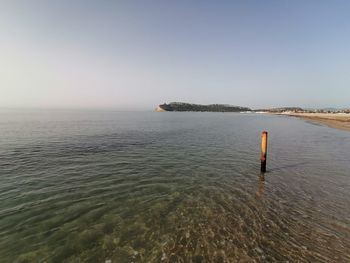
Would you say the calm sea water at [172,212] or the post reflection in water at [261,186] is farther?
the post reflection in water at [261,186]

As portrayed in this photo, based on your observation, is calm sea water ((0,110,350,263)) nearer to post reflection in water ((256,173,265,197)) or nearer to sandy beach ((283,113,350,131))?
post reflection in water ((256,173,265,197))

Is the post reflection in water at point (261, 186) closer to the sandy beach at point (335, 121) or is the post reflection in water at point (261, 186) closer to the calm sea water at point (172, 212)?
the calm sea water at point (172, 212)

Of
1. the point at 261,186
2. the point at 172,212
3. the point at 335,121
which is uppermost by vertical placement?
the point at 172,212

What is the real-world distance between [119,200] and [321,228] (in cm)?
880

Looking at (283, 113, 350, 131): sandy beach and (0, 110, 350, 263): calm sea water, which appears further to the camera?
(283, 113, 350, 131): sandy beach

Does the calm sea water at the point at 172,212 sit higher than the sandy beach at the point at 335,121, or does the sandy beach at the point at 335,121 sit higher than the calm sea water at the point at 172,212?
the calm sea water at the point at 172,212

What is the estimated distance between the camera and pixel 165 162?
17547mm

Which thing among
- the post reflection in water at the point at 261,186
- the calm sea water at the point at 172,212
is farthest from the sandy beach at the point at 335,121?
the calm sea water at the point at 172,212

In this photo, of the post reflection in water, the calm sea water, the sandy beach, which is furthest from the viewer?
the sandy beach

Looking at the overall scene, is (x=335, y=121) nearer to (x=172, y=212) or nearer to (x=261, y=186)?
(x=261, y=186)

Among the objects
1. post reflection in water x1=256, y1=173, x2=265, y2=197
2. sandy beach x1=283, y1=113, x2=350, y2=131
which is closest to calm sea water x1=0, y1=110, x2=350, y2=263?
post reflection in water x1=256, y1=173, x2=265, y2=197

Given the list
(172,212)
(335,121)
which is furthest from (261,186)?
(335,121)

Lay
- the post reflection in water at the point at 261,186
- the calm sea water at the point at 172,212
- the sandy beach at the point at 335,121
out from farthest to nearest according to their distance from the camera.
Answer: the sandy beach at the point at 335,121, the post reflection in water at the point at 261,186, the calm sea water at the point at 172,212

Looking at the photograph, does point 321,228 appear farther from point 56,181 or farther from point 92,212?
point 56,181
